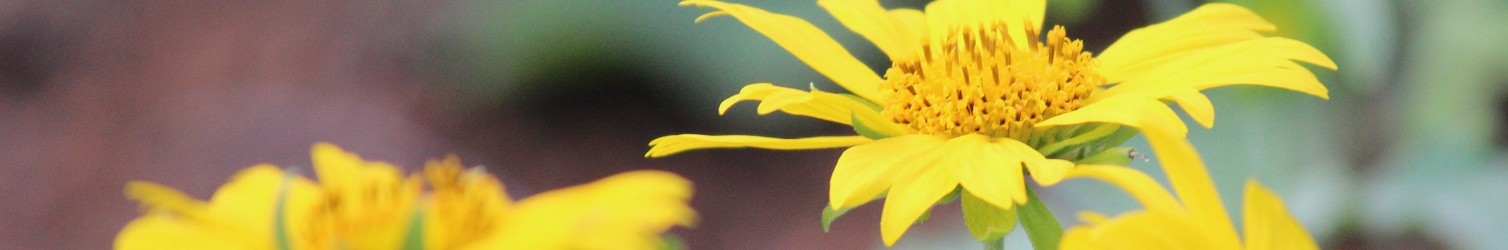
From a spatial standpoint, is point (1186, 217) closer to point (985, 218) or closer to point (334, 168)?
point (985, 218)

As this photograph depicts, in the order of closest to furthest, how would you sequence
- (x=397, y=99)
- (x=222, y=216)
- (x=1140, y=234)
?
(x=1140, y=234), (x=222, y=216), (x=397, y=99)

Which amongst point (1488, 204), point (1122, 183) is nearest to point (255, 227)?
point (1122, 183)

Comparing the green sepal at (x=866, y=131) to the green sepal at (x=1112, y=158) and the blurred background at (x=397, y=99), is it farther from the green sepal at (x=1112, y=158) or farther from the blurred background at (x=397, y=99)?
the blurred background at (x=397, y=99)

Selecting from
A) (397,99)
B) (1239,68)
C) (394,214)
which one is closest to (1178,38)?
(1239,68)

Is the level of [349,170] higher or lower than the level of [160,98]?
lower

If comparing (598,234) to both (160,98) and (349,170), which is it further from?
(160,98)

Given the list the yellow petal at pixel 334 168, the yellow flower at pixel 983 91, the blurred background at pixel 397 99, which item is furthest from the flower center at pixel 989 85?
the blurred background at pixel 397 99
